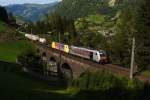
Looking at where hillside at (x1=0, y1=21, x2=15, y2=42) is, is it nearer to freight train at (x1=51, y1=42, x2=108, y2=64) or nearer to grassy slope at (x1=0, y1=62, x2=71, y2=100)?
freight train at (x1=51, y1=42, x2=108, y2=64)

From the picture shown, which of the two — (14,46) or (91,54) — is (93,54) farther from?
(14,46)

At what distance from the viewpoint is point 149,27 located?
73.4 metres

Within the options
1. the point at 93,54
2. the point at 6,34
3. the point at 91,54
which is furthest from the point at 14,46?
the point at 93,54

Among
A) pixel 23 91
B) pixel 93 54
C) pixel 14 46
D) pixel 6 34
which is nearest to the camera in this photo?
pixel 23 91

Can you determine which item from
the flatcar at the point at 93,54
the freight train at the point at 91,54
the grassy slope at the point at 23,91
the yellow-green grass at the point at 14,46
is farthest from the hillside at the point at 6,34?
the grassy slope at the point at 23,91

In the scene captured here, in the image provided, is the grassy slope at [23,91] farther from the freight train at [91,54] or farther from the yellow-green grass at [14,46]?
the yellow-green grass at [14,46]

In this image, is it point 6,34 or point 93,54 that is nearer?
point 93,54

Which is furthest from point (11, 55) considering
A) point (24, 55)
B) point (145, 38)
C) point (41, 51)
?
point (145, 38)

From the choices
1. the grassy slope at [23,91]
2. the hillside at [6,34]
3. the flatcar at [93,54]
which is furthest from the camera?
the hillside at [6,34]

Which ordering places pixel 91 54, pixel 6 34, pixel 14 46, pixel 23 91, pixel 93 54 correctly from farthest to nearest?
pixel 6 34
pixel 14 46
pixel 91 54
pixel 93 54
pixel 23 91

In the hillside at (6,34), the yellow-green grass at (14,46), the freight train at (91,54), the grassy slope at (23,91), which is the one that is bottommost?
the yellow-green grass at (14,46)

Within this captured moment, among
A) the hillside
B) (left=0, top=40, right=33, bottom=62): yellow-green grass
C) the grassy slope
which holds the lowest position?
(left=0, top=40, right=33, bottom=62): yellow-green grass

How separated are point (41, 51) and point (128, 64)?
54166mm

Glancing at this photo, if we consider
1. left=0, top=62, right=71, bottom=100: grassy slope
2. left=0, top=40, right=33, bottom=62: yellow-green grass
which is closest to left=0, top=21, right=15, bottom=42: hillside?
left=0, top=40, right=33, bottom=62: yellow-green grass
